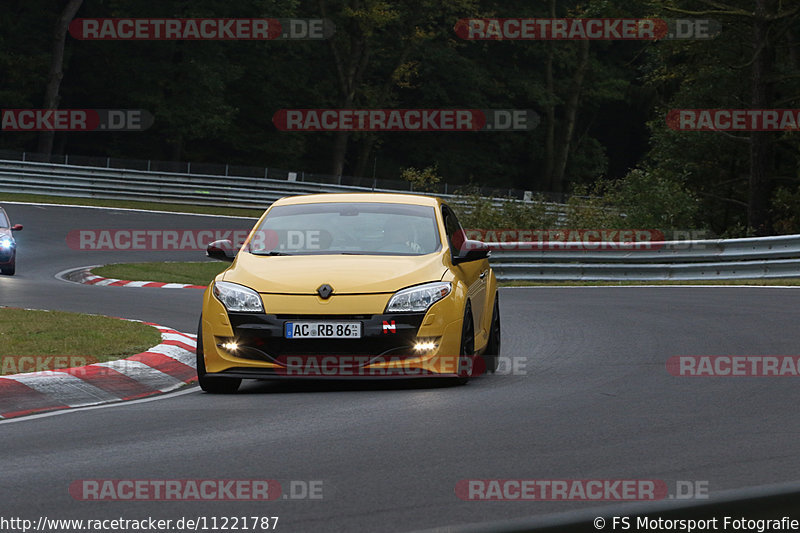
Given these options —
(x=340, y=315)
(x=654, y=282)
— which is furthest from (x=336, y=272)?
(x=654, y=282)

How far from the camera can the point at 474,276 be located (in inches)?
423

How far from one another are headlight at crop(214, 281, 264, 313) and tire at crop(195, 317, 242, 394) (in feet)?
0.93

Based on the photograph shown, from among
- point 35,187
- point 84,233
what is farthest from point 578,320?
point 35,187

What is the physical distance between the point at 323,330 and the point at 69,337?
3582 millimetres

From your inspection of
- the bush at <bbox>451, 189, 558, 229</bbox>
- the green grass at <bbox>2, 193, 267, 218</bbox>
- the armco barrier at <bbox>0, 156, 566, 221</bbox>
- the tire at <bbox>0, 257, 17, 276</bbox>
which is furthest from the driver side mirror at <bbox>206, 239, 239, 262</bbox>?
the armco barrier at <bbox>0, 156, 566, 221</bbox>

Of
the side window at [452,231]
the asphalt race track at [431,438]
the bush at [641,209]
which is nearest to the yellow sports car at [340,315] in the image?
the asphalt race track at [431,438]

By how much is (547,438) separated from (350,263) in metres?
3.20

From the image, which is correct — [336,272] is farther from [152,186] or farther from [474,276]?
[152,186]

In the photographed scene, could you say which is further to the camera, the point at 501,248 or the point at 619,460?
the point at 501,248

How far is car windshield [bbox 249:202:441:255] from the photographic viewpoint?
10.5 m

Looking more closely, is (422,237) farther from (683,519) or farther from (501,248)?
(501,248)

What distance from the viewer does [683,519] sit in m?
3.28

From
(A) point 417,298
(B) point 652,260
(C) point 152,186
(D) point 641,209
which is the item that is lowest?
(B) point 652,260

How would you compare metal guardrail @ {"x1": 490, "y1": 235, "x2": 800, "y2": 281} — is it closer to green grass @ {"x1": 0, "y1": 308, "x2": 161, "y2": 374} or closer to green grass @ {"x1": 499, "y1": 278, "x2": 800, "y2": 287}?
green grass @ {"x1": 499, "y1": 278, "x2": 800, "y2": 287}
